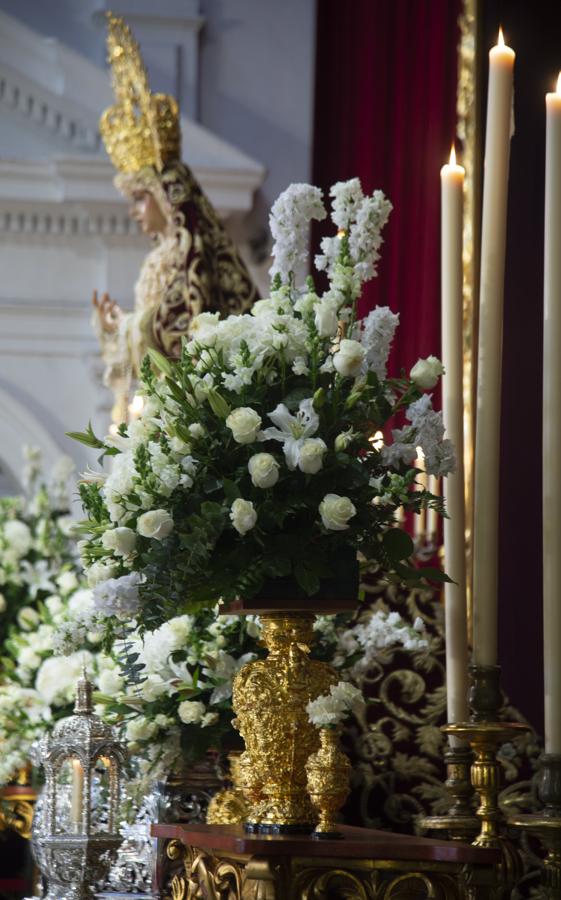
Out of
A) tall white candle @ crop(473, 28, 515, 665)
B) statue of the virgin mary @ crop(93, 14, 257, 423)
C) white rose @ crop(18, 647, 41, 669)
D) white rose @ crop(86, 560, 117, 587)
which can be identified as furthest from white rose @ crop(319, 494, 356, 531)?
statue of the virgin mary @ crop(93, 14, 257, 423)

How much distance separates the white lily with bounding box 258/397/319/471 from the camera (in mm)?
1520

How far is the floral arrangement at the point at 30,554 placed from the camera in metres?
3.24

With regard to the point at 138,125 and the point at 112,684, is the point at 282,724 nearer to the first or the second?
the point at 112,684

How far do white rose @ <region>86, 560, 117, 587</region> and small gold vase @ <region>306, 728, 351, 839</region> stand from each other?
0.87ft

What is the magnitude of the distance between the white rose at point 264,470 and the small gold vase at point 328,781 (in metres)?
0.25

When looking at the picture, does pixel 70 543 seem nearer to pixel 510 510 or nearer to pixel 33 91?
pixel 510 510

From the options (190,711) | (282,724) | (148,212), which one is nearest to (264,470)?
(282,724)

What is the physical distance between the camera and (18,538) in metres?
3.34

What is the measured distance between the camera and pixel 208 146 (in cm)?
566

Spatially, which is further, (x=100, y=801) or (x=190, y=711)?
(x=100, y=801)

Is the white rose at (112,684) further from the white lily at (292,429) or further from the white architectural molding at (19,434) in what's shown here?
the white architectural molding at (19,434)

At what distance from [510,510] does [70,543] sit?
1264 millimetres

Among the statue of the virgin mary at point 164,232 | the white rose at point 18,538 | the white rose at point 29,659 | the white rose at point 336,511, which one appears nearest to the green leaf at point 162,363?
the white rose at point 336,511

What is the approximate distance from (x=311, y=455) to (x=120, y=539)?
21 cm
